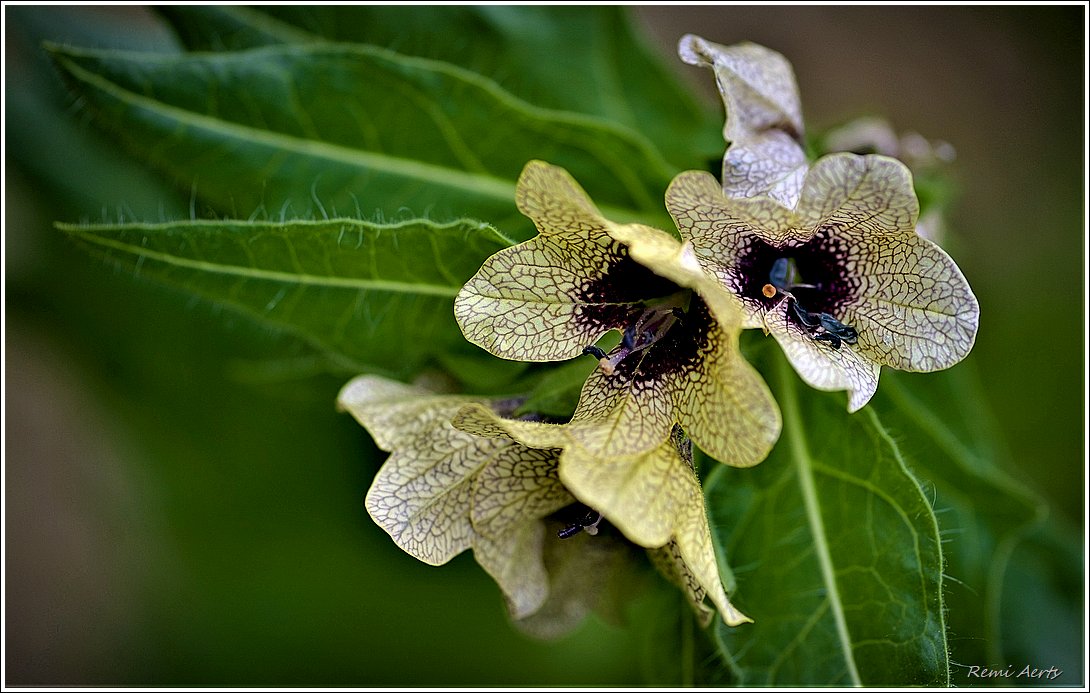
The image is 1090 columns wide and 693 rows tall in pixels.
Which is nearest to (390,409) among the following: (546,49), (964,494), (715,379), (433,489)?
(433,489)

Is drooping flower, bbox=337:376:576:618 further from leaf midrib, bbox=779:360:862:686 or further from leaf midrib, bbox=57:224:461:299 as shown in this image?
leaf midrib, bbox=779:360:862:686

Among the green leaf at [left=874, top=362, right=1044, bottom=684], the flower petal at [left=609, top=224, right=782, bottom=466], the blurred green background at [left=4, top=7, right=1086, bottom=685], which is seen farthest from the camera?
the blurred green background at [left=4, top=7, right=1086, bottom=685]

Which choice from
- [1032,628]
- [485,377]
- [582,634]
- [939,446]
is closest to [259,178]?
[485,377]

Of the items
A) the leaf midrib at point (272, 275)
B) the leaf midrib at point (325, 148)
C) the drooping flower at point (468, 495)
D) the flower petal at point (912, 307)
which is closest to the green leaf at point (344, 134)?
the leaf midrib at point (325, 148)

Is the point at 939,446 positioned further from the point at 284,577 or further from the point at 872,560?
the point at 284,577

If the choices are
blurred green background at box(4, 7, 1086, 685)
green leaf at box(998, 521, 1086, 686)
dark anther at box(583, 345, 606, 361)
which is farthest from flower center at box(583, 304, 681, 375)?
green leaf at box(998, 521, 1086, 686)

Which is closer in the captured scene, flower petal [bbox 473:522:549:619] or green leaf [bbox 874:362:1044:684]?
flower petal [bbox 473:522:549:619]

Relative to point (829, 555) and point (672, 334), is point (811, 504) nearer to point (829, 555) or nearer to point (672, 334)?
point (829, 555)
